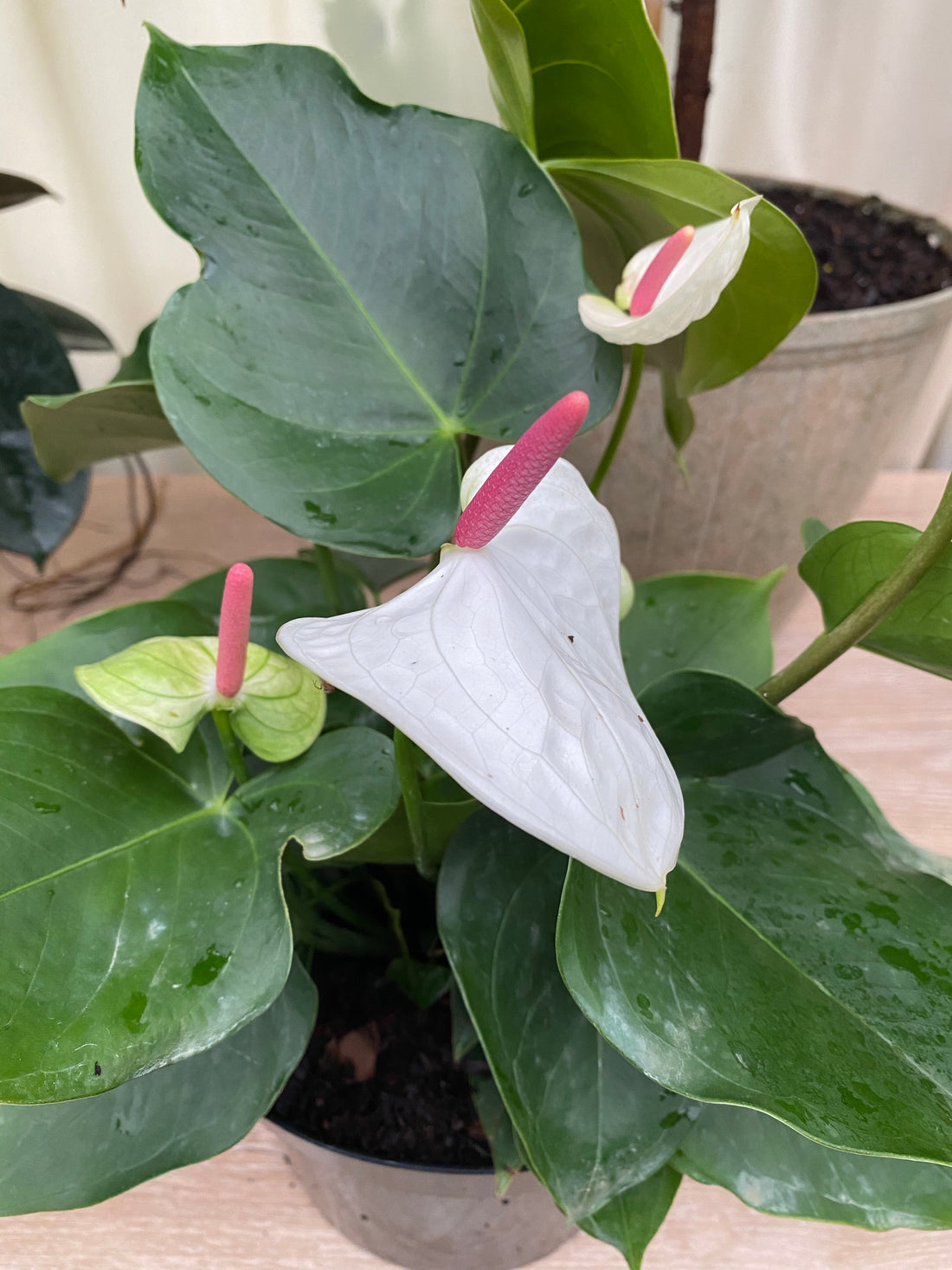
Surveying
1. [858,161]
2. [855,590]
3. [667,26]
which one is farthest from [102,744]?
[858,161]

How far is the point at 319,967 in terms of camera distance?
418 mm

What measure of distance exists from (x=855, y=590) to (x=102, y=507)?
75 centimetres

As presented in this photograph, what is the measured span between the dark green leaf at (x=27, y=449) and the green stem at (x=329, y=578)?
0.83 ft

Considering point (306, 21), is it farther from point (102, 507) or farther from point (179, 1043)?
point (179, 1043)

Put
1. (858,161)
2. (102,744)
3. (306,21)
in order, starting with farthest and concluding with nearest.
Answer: (858,161), (306,21), (102,744)

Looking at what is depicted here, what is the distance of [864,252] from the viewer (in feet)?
2.00

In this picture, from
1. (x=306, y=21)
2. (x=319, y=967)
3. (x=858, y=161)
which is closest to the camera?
(x=319, y=967)

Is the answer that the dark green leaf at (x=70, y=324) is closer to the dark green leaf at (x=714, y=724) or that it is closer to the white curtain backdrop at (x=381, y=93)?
the white curtain backdrop at (x=381, y=93)

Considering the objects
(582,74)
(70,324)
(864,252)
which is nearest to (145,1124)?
(582,74)

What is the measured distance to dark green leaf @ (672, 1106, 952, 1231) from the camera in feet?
0.96

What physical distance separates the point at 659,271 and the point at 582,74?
12 cm

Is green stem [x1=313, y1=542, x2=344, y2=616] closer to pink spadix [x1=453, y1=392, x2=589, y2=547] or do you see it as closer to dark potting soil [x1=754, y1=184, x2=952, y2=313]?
pink spadix [x1=453, y1=392, x2=589, y2=547]

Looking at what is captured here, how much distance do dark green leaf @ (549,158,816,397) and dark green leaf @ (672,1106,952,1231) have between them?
0.95 ft

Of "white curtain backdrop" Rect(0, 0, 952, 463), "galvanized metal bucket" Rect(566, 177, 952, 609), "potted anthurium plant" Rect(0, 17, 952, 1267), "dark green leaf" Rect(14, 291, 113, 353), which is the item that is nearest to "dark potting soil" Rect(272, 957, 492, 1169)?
"potted anthurium plant" Rect(0, 17, 952, 1267)
